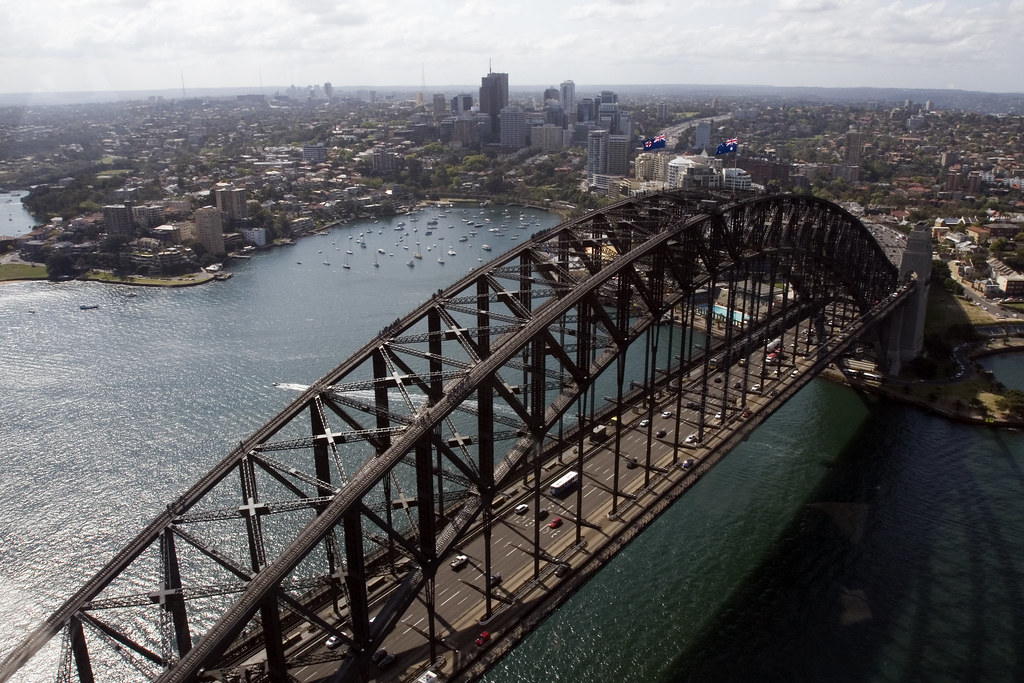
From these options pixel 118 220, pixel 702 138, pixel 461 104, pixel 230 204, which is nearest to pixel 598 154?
pixel 702 138

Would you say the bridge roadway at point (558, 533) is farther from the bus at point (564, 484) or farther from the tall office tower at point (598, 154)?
the tall office tower at point (598, 154)

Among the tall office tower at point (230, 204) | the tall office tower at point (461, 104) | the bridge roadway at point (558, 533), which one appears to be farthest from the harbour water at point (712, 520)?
the tall office tower at point (461, 104)

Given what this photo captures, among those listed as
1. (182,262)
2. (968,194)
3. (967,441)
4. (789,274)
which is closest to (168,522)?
(789,274)

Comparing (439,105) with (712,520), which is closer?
(712,520)

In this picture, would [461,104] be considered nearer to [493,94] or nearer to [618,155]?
[493,94]

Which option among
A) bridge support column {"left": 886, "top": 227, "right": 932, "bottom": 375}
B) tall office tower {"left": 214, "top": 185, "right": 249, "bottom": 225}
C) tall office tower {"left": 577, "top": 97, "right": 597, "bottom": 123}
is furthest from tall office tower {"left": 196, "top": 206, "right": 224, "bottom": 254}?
tall office tower {"left": 577, "top": 97, "right": 597, "bottom": 123}
